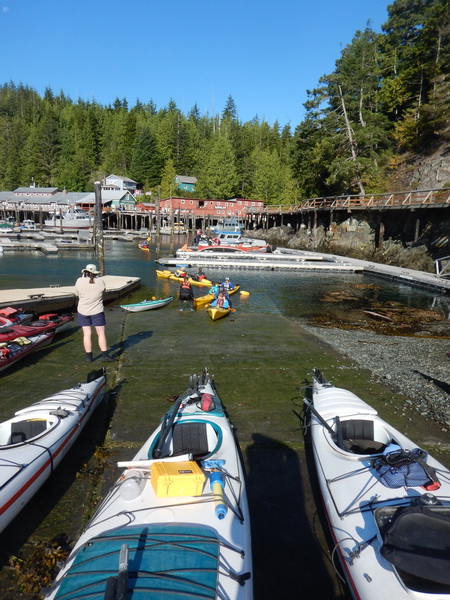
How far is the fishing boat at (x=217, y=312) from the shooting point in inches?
634

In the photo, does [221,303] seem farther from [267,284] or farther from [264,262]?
[264,262]

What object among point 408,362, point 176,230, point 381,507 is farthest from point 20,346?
point 176,230

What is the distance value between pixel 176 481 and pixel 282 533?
1.64 meters

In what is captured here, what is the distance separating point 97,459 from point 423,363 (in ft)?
31.8

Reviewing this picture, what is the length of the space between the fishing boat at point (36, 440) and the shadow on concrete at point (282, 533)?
2730 mm

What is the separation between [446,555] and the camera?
301cm

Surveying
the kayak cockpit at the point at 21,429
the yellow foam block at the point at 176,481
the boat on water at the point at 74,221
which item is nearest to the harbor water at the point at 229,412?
the kayak cockpit at the point at 21,429

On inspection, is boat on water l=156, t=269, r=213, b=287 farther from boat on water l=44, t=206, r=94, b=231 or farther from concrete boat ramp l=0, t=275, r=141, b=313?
boat on water l=44, t=206, r=94, b=231

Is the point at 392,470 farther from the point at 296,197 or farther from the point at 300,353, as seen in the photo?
the point at 296,197

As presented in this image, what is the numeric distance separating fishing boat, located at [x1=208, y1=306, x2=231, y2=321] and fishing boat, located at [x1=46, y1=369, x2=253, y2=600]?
11331mm

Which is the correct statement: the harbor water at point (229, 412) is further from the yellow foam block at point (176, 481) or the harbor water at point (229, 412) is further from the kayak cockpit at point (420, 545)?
the yellow foam block at point (176, 481)

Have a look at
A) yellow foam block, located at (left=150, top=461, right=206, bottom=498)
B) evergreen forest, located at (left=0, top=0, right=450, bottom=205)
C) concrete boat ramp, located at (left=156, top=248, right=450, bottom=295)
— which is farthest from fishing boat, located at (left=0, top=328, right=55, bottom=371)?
evergreen forest, located at (left=0, top=0, right=450, bottom=205)

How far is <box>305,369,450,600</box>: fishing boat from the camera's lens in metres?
3.01

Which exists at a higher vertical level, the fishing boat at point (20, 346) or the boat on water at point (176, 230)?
the boat on water at point (176, 230)
